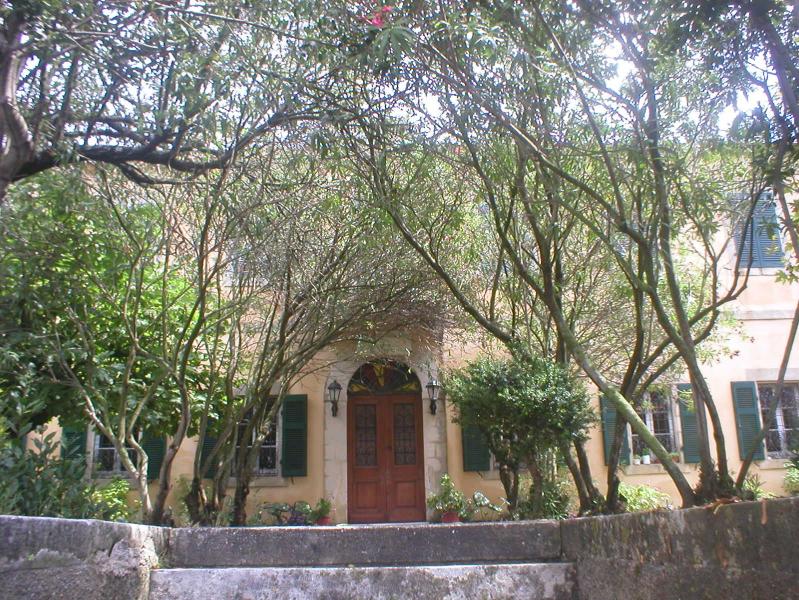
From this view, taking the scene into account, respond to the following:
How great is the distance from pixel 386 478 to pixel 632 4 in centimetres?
987

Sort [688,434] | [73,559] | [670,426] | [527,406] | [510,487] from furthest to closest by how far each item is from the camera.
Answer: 1. [670,426]
2. [688,434]
3. [510,487]
4. [527,406]
5. [73,559]

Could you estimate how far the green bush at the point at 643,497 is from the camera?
11641 mm

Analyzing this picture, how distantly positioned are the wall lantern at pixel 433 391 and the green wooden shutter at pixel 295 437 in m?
2.26

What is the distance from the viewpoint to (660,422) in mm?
13469

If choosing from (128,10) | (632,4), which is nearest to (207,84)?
(128,10)

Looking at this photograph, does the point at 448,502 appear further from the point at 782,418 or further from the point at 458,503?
the point at 782,418

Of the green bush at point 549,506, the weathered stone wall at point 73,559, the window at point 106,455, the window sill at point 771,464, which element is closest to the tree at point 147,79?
the weathered stone wall at point 73,559

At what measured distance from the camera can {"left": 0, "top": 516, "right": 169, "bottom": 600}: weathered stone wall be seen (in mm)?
3652

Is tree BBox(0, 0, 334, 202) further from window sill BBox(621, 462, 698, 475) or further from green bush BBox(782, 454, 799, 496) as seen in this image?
green bush BBox(782, 454, 799, 496)

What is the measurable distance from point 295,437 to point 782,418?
29.7 ft

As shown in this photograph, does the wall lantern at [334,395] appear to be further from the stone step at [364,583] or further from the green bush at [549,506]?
the stone step at [364,583]

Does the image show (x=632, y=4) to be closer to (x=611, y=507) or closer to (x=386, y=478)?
(x=611, y=507)

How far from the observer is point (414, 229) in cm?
900

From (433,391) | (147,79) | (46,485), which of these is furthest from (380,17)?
(433,391)
